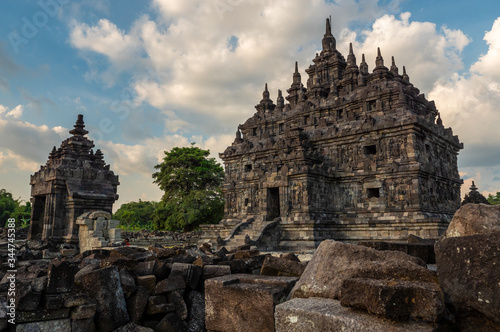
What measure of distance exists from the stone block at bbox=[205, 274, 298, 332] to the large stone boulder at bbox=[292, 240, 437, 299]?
0.26 metres

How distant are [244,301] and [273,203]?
1927cm

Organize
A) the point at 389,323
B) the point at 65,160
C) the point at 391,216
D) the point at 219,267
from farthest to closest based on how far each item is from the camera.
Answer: the point at 391,216
the point at 65,160
the point at 219,267
the point at 389,323

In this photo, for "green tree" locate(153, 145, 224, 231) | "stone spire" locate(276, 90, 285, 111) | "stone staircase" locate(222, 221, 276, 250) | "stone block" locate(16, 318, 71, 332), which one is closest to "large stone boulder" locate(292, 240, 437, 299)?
"stone block" locate(16, 318, 71, 332)

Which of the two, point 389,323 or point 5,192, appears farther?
point 5,192

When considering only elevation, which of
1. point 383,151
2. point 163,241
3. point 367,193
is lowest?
point 163,241

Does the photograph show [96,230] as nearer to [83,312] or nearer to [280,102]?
[83,312]

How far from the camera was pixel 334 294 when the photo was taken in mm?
3328

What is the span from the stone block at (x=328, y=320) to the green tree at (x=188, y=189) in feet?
105

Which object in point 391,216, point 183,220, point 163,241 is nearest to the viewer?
point 391,216

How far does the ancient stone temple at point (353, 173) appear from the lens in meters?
20.0

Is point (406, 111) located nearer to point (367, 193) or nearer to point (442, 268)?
point (367, 193)

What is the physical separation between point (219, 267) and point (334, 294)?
2.75 m

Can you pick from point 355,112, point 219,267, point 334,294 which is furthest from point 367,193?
point 334,294

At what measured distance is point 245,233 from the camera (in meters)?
21.2
